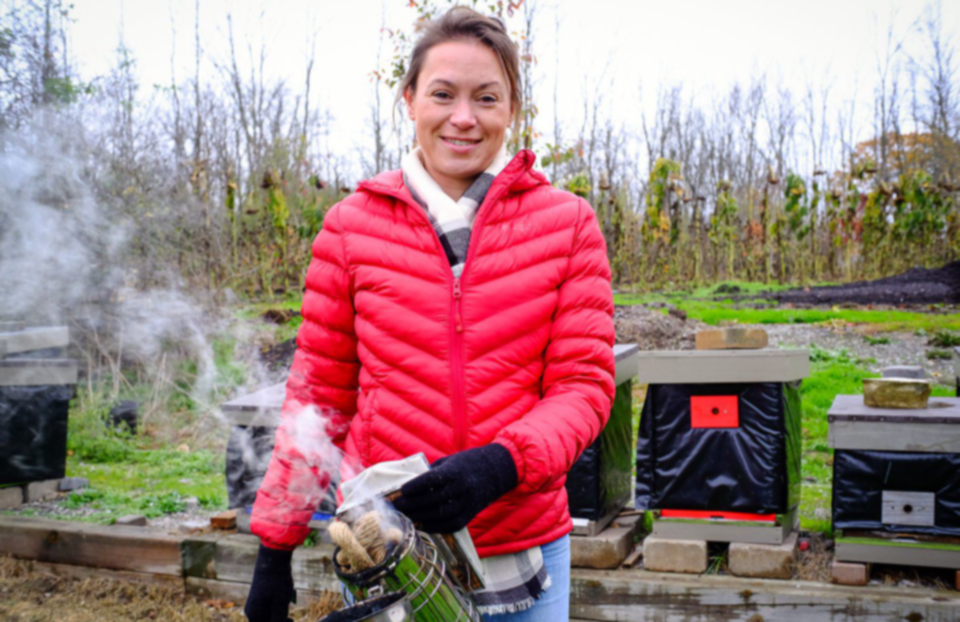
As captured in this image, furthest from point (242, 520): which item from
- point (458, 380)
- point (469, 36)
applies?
point (469, 36)

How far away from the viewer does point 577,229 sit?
1.60 meters

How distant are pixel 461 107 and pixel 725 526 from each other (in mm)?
2391

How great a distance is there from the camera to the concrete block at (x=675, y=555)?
3.28 meters

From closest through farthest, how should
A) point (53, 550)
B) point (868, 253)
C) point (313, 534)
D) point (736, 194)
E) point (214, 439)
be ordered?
1. point (313, 534)
2. point (53, 550)
3. point (214, 439)
4. point (868, 253)
5. point (736, 194)

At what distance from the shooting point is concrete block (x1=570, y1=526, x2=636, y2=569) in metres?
3.38

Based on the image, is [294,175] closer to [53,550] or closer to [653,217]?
[653,217]

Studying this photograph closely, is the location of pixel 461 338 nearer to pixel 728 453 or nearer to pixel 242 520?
pixel 728 453

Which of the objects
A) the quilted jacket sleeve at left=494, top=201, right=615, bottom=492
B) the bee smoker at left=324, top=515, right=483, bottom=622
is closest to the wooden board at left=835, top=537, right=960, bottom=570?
the quilted jacket sleeve at left=494, top=201, right=615, bottom=492

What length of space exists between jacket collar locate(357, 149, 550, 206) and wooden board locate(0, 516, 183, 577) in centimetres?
307

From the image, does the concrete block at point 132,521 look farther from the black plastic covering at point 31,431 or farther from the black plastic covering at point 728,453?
the black plastic covering at point 728,453

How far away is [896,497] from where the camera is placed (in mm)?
3031

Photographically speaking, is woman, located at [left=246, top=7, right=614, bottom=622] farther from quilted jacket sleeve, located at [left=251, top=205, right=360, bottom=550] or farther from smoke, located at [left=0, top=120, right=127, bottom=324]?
smoke, located at [left=0, top=120, right=127, bottom=324]

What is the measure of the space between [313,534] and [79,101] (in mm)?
5595

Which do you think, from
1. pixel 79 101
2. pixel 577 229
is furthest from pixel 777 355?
pixel 79 101
